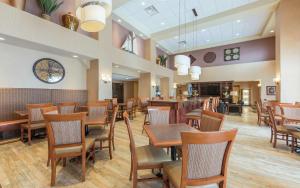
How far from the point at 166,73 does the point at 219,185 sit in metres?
11.4

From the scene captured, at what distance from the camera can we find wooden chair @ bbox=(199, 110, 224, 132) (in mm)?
2027

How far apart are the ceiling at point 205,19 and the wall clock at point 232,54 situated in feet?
1.97

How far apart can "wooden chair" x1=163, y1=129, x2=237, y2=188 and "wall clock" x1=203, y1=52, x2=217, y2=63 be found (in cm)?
1242

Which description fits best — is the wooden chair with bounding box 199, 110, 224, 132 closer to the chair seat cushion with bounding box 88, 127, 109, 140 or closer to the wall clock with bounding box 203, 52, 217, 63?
the chair seat cushion with bounding box 88, 127, 109, 140

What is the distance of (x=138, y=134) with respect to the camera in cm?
504

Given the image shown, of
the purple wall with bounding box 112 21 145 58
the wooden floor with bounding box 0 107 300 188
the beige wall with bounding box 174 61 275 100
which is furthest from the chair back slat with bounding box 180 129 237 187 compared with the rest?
the beige wall with bounding box 174 61 275 100

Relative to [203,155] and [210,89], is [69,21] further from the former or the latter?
[210,89]

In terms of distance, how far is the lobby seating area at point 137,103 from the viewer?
83.0 inches

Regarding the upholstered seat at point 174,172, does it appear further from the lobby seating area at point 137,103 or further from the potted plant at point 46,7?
the potted plant at point 46,7

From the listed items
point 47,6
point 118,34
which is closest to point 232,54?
point 118,34

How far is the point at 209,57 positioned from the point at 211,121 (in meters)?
11.7

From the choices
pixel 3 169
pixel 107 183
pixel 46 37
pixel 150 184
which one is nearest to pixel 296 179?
pixel 150 184

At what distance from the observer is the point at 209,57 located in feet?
41.4

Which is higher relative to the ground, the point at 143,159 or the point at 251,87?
the point at 251,87
